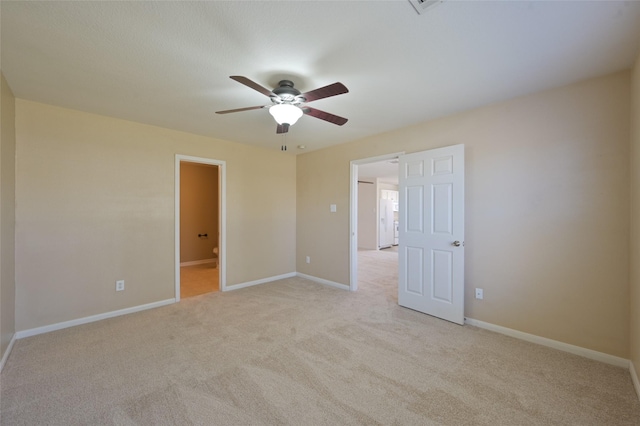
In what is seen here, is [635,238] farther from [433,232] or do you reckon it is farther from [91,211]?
[91,211]

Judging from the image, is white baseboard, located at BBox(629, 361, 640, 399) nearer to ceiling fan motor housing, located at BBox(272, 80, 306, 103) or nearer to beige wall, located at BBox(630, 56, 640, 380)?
beige wall, located at BBox(630, 56, 640, 380)

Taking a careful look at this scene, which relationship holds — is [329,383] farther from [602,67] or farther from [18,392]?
[602,67]

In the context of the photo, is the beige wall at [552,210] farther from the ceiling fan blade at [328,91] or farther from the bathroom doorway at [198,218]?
the bathroom doorway at [198,218]

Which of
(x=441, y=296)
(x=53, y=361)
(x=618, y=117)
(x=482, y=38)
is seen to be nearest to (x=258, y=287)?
(x=53, y=361)

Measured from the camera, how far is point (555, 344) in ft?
8.23

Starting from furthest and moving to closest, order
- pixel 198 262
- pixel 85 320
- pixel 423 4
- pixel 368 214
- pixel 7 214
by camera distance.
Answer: pixel 368 214
pixel 198 262
pixel 85 320
pixel 7 214
pixel 423 4

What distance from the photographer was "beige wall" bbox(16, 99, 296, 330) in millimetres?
2787

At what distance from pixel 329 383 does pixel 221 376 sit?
2.77 feet

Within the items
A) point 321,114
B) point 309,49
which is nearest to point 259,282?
point 321,114

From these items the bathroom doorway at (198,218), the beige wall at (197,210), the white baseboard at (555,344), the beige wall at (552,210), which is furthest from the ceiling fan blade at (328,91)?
the beige wall at (197,210)

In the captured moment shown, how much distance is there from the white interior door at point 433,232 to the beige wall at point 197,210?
4.85 meters

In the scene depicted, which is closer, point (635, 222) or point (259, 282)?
point (635, 222)

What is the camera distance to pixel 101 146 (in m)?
3.19

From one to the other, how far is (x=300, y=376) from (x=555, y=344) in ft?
7.84
